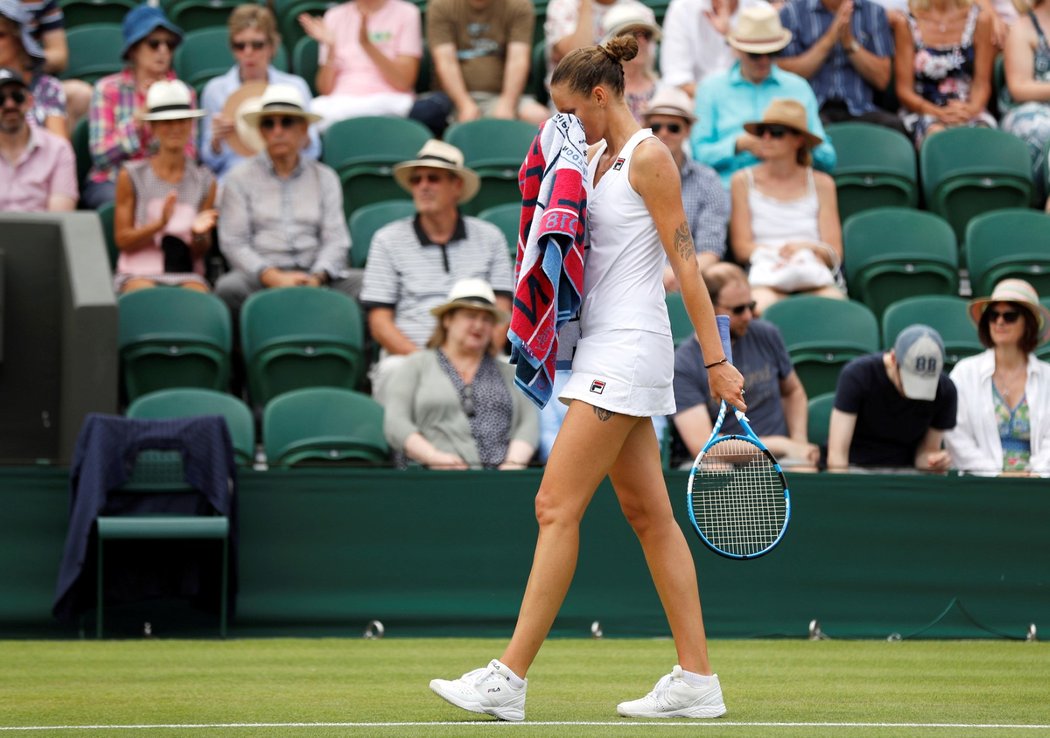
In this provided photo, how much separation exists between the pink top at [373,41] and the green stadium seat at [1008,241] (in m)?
3.93

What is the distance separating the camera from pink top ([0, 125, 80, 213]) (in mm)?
10016

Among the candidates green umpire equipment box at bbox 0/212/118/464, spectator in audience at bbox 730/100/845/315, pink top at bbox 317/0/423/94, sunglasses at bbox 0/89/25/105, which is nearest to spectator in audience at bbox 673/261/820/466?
spectator in audience at bbox 730/100/845/315

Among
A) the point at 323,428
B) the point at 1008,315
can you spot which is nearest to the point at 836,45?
the point at 1008,315

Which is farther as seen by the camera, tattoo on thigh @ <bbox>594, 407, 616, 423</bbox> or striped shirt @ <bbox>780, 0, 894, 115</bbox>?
striped shirt @ <bbox>780, 0, 894, 115</bbox>

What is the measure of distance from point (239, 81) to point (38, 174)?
1.54 meters

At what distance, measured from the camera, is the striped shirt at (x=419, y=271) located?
9438 mm

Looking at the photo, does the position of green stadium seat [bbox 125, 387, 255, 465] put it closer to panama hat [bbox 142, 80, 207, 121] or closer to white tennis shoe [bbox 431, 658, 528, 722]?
panama hat [bbox 142, 80, 207, 121]

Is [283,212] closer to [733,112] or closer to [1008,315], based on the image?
[733,112]

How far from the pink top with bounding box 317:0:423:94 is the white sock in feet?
23.8

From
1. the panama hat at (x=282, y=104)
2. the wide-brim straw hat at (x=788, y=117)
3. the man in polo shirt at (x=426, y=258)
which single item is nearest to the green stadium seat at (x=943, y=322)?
the wide-brim straw hat at (x=788, y=117)

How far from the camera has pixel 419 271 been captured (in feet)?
31.0

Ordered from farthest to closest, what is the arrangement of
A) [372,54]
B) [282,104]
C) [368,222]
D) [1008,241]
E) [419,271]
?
1. [372,54]
2. [1008,241]
3. [368,222]
4. [282,104]
5. [419,271]

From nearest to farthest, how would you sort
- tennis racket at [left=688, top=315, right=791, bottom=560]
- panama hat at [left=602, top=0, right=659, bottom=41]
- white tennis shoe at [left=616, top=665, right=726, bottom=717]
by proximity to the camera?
white tennis shoe at [left=616, top=665, right=726, bottom=717] → tennis racket at [left=688, top=315, right=791, bottom=560] → panama hat at [left=602, top=0, right=659, bottom=41]

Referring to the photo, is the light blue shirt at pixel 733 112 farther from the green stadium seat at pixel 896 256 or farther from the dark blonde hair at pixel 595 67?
the dark blonde hair at pixel 595 67
